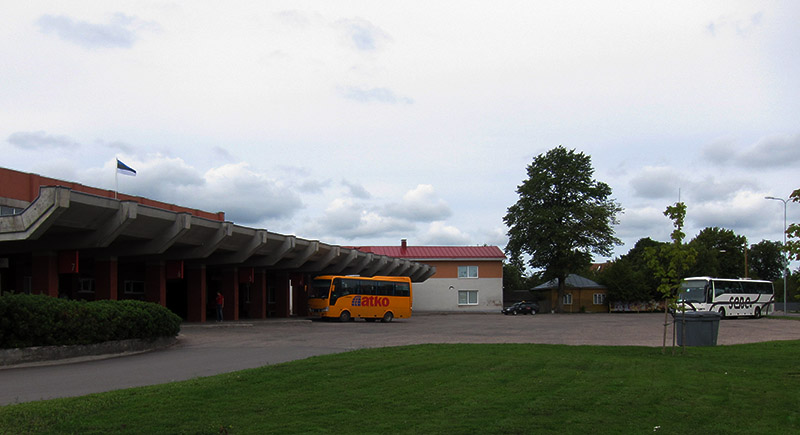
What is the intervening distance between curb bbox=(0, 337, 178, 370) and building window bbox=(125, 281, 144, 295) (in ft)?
60.2

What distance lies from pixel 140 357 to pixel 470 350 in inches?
334

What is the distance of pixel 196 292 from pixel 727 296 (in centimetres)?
3579

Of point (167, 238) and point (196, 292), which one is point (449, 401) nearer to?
point (167, 238)

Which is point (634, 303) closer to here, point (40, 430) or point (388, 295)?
point (388, 295)

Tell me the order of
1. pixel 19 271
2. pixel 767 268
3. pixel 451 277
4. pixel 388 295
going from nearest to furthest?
pixel 19 271 < pixel 388 295 < pixel 451 277 < pixel 767 268

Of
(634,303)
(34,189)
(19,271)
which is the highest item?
(34,189)

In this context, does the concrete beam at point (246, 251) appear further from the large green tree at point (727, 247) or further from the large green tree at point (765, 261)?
the large green tree at point (765, 261)

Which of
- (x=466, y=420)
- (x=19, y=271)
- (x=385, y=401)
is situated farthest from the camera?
(x=19, y=271)

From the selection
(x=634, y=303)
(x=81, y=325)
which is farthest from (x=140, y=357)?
(x=634, y=303)

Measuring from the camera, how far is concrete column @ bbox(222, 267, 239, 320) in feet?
126

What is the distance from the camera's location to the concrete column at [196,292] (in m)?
35.5

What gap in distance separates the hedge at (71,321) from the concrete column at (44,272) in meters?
7.67

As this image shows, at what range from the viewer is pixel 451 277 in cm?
7231

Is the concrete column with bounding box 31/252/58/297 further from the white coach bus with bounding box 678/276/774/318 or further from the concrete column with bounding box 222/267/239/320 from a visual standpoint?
the white coach bus with bounding box 678/276/774/318
